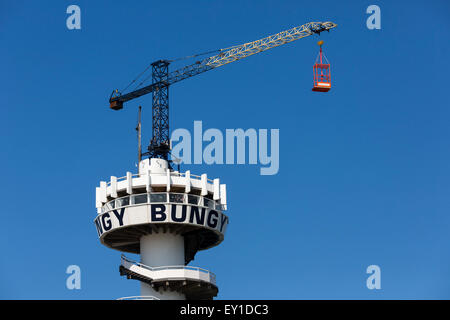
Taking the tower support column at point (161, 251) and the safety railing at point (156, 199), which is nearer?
the safety railing at point (156, 199)

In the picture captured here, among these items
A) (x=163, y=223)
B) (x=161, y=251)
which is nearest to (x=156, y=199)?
(x=163, y=223)

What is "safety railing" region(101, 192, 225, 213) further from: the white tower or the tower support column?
the tower support column

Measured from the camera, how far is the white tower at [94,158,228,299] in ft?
463

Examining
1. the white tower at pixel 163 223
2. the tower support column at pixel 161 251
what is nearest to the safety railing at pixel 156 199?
the white tower at pixel 163 223

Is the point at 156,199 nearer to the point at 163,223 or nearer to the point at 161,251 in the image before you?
the point at 163,223

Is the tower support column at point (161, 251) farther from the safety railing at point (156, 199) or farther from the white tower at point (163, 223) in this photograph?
the safety railing at point (156, 199)

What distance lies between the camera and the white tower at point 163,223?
141 metres
